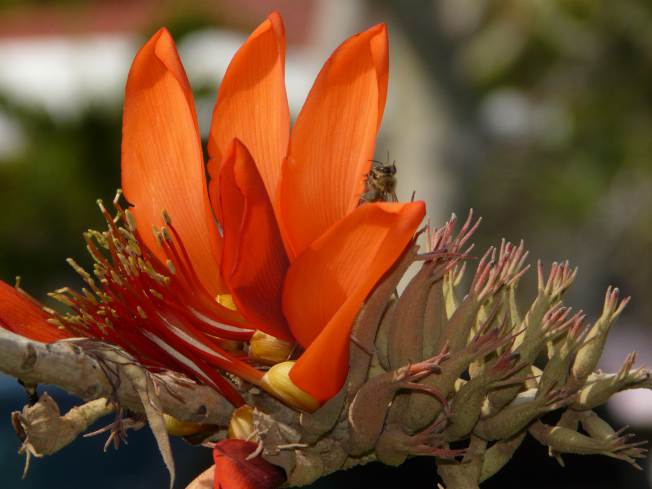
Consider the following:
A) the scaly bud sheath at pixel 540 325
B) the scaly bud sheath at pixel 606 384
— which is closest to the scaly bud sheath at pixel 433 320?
the scaly bud sheath at pixel 540 325

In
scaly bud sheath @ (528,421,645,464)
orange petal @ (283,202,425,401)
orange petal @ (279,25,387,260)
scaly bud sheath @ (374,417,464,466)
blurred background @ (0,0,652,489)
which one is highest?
orange petal @ (279,25,387,260)

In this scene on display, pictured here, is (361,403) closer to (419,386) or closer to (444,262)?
(419,386)

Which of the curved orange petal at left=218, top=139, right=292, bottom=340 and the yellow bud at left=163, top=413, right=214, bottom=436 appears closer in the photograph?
the curved orange petal at left=218, top=139, right=292, bottom=340

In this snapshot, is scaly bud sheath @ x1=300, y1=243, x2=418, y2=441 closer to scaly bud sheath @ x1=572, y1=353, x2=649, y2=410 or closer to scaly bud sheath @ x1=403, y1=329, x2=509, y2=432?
scaly bud sheath @ x1=403, y1=329, x2=509, y2=432

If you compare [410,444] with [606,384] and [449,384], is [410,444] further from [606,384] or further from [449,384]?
[606,384]

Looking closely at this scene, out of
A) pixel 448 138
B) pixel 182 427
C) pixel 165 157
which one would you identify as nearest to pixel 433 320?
pixel 182 427

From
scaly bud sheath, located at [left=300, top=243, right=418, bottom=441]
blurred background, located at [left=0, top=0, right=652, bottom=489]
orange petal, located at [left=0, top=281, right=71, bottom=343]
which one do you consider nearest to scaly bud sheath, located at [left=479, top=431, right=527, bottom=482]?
scaly bud sheath, located at [left=300, top=243, right=418, bottom=441]

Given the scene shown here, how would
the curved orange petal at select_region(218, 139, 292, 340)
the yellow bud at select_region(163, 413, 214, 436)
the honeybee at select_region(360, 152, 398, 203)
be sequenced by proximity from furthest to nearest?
the honeybee at select_region(360, 152, 398, 203) < the yellow bud at select_region(163, 413, 214, 436) < the curved orange petal at select_region(218, 139, 292, 340)
